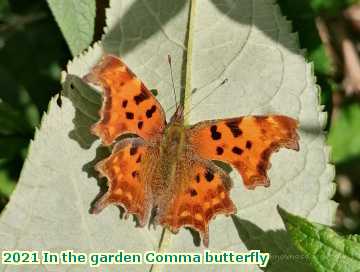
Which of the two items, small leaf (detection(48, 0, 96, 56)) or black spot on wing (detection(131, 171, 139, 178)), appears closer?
small leaf (detection(48, 0, 96, 56))

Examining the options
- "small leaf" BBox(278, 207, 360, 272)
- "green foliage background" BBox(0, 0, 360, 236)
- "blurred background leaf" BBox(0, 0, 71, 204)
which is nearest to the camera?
"small leaf" BBox(278, 207, 360, 272)

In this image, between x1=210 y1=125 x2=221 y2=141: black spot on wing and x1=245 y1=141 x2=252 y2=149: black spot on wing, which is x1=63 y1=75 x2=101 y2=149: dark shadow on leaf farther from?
x1=245 y1=141 x2=252 y2=149: black spot on wing

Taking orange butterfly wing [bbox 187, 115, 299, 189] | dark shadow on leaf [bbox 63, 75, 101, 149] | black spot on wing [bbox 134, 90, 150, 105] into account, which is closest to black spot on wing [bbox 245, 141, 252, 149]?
orange butterfly wing [bbox 187, 115, 299, 189]

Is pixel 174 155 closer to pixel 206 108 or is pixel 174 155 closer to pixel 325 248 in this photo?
pixel 206 108

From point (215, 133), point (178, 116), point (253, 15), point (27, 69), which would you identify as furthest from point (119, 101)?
point (27, 69)

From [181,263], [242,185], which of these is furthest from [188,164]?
[181,263]

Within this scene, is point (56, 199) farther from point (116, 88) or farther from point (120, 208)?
point (116, 88)

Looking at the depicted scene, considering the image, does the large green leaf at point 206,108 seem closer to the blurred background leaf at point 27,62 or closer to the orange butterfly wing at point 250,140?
the orange butterfly wing at point 250,140
